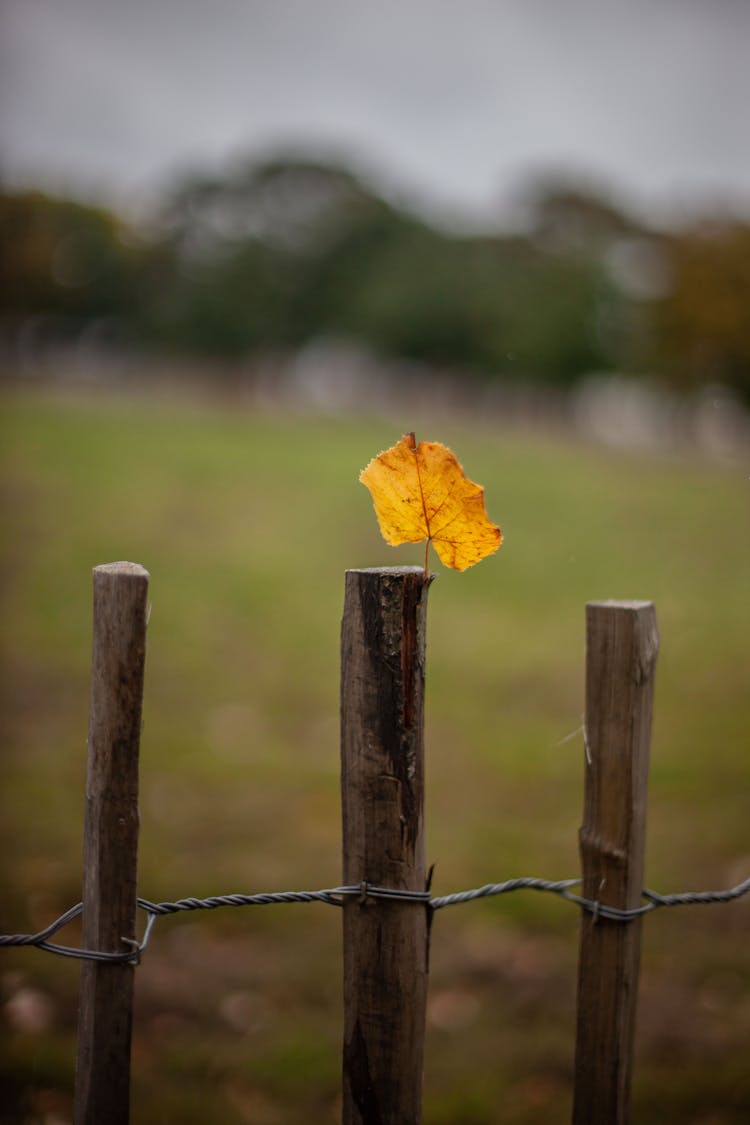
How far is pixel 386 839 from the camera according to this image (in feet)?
4.68

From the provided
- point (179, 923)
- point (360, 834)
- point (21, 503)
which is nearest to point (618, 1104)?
point (360, 834)

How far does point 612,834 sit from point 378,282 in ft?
111

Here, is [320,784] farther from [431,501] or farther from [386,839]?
[431,501]

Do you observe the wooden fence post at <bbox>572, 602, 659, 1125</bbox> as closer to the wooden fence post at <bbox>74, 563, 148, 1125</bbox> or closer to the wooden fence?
the wooden fence

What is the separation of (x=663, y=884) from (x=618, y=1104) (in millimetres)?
2820

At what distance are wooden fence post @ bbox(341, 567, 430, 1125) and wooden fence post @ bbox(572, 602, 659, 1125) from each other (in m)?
0.29

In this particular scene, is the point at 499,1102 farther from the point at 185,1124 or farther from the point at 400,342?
the point at 400,342

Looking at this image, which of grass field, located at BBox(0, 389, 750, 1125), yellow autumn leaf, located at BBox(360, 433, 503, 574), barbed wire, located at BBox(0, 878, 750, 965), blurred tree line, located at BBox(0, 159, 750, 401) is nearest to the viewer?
yellow autumn leaf, located at BBox(360, 433, 503, 574)

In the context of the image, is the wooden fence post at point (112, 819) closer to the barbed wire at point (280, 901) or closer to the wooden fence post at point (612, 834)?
the barbed wire at point (280, 901)

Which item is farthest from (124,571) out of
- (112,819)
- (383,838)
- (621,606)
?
(621,606)

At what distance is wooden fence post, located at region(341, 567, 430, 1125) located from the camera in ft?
4.57

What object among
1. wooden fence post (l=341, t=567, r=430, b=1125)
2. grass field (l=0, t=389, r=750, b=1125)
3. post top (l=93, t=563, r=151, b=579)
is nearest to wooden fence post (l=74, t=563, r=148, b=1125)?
post top (l=93, t=563, r=151, b=579)

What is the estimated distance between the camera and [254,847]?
15.1 ft

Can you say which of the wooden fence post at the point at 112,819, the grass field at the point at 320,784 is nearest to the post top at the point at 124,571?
the wooden fence post at the point at 112,819
